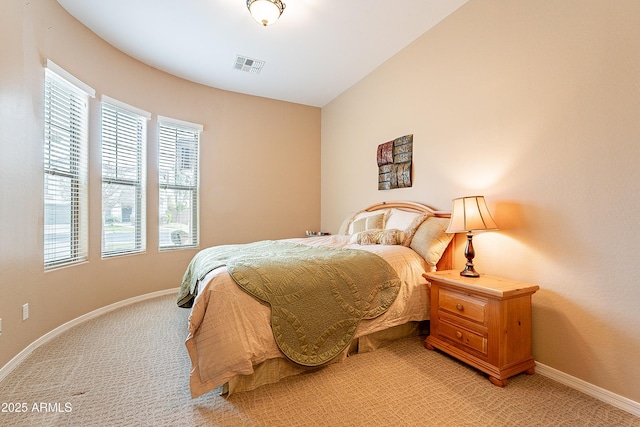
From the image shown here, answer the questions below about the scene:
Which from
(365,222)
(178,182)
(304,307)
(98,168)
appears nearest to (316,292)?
(304,307)

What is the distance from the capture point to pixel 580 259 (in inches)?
70.2

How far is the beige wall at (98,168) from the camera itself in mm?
1997

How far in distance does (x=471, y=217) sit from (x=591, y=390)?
4.05ft

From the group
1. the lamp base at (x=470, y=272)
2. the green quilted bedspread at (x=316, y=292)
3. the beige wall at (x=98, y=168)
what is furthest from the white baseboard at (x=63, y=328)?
the lamp base at (x=470, y=272)

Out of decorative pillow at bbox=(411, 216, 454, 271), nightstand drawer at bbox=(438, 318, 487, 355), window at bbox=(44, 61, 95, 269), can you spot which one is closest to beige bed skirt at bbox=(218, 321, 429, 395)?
nightstand drawer at bbox=(438, 318, 487, 355)

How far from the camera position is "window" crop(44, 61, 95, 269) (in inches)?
96.3

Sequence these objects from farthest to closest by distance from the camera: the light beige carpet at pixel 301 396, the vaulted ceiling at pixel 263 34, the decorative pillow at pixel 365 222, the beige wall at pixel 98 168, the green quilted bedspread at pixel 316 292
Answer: the decorative pillow at pixel 365 222
the vaulted ceiling at pixel 263 34
the beige wall at pixel 98 168
the green quilted bedspread at pixel 316 292
the light beige carpet at pixel 301 396

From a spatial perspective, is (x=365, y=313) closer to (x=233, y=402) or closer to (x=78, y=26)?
(x=233, y=402)

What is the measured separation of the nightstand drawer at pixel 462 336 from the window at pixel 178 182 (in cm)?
338

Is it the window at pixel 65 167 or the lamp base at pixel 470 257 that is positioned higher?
the window at pixel 65 167

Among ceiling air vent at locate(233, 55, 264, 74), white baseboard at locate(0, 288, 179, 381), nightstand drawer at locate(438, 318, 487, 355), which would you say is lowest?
white baseboard at locate(0, 288, 179, 381)

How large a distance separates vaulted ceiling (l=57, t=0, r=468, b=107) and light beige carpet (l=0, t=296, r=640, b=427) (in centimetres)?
300

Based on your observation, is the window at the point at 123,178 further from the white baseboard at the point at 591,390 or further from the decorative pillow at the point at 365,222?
the white baseboard at the point at 591,390

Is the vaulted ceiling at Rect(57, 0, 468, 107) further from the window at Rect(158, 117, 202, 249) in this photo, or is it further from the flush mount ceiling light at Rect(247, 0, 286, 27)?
the window at Rect(158, 117, 202, 249)
